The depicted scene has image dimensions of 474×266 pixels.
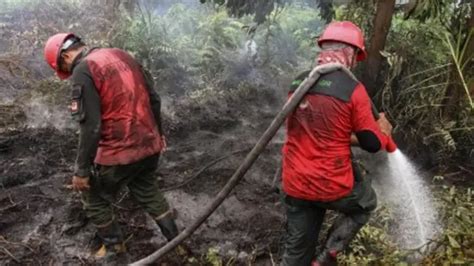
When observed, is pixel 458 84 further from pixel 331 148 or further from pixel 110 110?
pixel 110 110

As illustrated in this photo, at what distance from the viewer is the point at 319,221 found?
132 inches

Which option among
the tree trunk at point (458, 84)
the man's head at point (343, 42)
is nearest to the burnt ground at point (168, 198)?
the man's head at point (343, 42)

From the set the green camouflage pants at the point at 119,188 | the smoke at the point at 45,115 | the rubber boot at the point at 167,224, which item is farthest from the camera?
the smoke at the point at 45,115

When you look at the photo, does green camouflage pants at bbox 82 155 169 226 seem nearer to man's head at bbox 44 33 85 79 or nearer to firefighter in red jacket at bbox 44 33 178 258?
firefighter in red jacket at bbox 44 33 178 258

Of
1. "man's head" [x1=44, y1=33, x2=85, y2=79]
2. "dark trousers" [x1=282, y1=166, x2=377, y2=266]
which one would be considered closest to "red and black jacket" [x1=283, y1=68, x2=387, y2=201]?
"dark trousers" [x1=282, y1=166, x2=377, y2=266]

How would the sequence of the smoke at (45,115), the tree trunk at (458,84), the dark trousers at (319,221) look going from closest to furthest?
the dark trousers at (319,221)
the tree trunk at (458,84)
the smoke at (45,115)

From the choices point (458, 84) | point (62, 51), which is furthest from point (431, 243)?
point (62, 51)

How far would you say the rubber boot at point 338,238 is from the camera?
331cm

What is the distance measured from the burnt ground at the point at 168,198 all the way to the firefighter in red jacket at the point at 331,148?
93cm

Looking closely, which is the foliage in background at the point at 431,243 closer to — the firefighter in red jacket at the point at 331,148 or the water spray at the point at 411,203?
the water spray at the point at 411,203

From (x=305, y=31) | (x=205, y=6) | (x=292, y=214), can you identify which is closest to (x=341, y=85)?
(x=292, y=214)

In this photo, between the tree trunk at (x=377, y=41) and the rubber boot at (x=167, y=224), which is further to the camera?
the tree trunk at (x=377, y=41)

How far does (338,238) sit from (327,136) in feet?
2.70

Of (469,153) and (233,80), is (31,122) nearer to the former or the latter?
(233,80)
